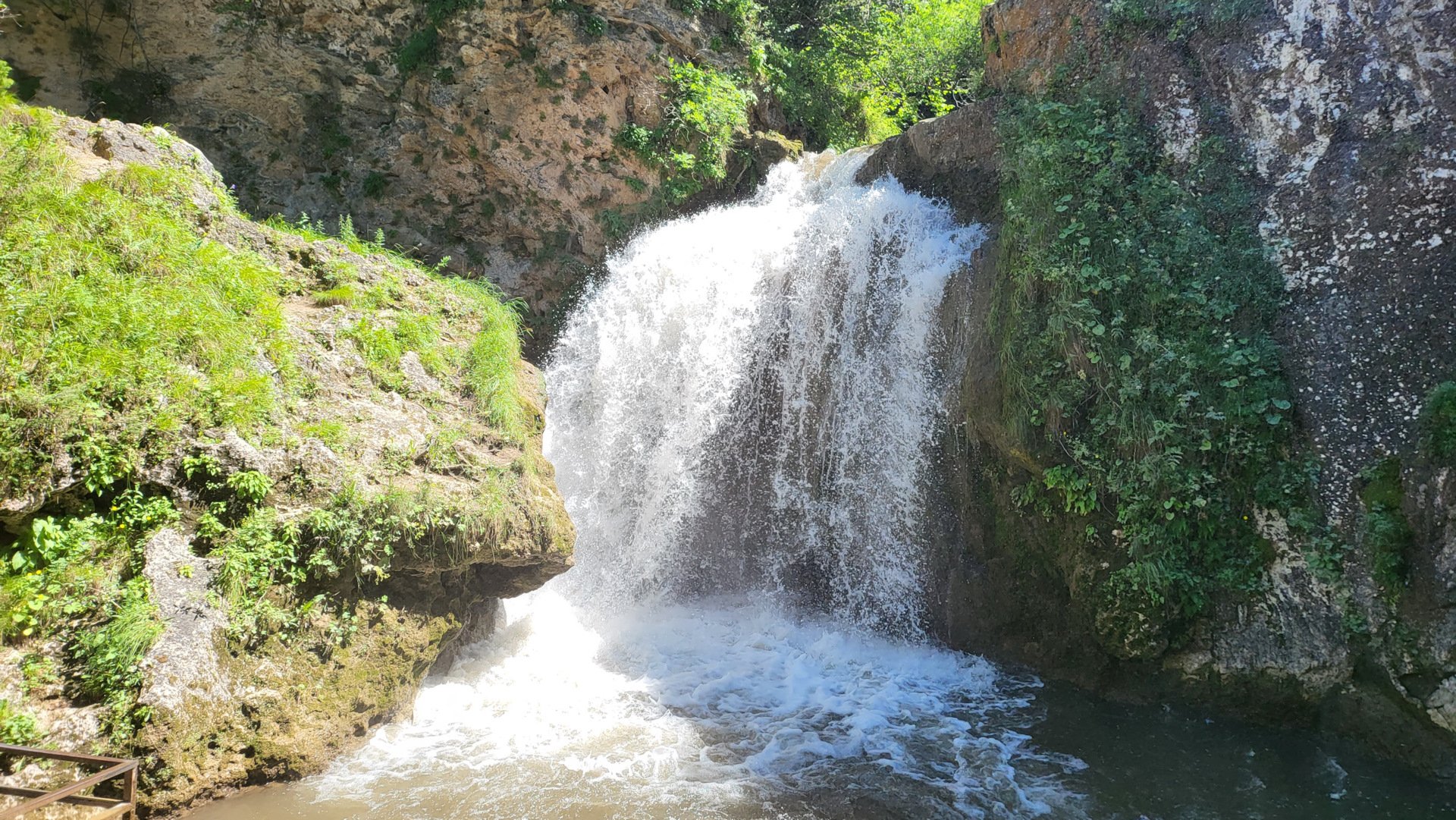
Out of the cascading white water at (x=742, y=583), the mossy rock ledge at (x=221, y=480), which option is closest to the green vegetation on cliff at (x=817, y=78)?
the cascading white water at (x=742, y=583)

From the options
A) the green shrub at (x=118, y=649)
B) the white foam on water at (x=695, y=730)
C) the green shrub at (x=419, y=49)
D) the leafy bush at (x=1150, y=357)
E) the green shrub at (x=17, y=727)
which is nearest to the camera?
the green shrub at (x=17, y=727)

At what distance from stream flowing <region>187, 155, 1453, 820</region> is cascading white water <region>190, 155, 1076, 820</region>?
0.09 feet

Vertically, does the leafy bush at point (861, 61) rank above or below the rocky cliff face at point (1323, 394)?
above

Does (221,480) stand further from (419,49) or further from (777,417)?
(419,49)

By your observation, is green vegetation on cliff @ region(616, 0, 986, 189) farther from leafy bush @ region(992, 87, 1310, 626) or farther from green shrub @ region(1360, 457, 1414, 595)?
green shrub @ region(1360, 457, 1414, 595)

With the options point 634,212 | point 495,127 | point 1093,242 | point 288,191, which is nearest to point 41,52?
point 288,191

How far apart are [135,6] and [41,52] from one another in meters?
1.45

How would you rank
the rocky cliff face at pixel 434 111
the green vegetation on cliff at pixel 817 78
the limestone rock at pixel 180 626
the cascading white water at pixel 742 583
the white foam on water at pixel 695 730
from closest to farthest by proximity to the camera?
the limestone rock at pixel 180 626
the white foam on water at pixel 695 730
the cascading white water at pixel 742 583
the rocky cliff face at pixel 434 111
the green vegetation on cliff at pixel 817 78

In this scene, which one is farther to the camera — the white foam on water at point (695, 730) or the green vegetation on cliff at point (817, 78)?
the green vegetation on cliff at point (817, 78)

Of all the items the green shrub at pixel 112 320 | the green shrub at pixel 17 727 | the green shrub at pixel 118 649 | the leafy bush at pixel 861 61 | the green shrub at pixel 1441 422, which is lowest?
the green shrub at pixel 17 727

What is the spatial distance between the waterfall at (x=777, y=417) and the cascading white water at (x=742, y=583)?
3 cm

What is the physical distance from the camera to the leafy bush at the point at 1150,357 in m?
6.15

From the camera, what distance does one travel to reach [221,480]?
524 cm

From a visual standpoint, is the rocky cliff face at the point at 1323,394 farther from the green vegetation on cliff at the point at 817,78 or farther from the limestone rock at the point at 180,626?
the limestone rock at the point at 180,626
